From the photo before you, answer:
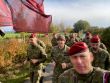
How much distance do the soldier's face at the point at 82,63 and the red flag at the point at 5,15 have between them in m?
2.27

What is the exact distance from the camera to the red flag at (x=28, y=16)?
6762 mm

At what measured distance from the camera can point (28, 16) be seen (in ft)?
22.7

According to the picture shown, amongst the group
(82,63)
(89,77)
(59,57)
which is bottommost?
(59,57)

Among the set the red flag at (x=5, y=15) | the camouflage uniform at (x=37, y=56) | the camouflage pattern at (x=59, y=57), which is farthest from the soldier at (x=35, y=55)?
the red flag at (x=5, y=15)

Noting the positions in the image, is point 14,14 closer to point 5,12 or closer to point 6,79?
point 5,12

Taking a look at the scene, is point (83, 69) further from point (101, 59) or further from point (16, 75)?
point (16, 75)

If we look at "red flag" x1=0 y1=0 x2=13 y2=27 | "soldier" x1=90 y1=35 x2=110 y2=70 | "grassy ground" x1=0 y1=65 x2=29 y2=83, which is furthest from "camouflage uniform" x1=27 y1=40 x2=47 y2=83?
"red flag" x1=0 y1=0 x2=13 y2=27

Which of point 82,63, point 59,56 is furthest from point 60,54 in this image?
point 82,63

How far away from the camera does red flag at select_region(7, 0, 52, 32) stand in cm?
676

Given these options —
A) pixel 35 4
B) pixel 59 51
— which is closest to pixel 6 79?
pixel 59 51

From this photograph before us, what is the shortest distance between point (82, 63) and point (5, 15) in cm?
251

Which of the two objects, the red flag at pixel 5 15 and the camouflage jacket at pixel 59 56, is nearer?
the red flag at pixel 5 15

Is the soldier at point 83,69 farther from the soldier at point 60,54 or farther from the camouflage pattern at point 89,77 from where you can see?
the soldier at point 60,54

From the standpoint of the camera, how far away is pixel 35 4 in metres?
7.79
